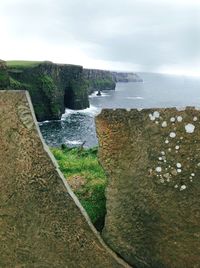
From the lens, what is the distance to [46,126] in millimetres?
71125

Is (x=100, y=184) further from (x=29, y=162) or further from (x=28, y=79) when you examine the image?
(x=28, y=79)

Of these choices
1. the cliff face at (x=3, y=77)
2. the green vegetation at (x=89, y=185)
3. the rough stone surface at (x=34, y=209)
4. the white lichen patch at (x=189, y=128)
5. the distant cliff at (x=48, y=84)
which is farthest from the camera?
the distant cliff at (x=48, y=84)

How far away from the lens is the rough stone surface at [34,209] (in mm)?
6938

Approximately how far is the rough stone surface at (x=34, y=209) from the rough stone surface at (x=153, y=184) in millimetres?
425

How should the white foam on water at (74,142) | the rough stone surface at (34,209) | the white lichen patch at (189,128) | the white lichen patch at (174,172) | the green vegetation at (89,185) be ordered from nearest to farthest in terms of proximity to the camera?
the white lichen patch at (189,128), the white lichen patch at (174,172), the rough stone surface at (34,209), the green vegetation at (89,185), the white foam on water at (74,142)

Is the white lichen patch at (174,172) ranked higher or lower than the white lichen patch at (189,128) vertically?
lower

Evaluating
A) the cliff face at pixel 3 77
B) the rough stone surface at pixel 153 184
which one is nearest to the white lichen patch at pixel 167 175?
the rough stone surface at pixel 153 184

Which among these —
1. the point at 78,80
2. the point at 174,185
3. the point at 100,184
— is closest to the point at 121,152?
the point at 174,185

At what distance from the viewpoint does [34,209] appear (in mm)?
7059

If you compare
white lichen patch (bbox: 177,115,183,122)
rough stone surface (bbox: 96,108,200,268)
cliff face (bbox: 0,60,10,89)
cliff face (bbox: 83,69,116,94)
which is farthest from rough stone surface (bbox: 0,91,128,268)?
cliff face (bbox: 83,69,116,94)

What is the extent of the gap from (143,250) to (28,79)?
75.8 metres

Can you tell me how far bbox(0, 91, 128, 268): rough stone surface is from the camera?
6938 mm

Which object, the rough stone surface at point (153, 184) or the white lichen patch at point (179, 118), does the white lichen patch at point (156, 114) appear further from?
the white lichen patch at point (179, 118)

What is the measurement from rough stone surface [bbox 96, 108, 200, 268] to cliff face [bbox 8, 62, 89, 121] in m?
66.3
